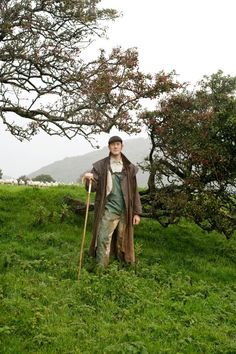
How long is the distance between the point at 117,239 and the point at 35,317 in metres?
4.32

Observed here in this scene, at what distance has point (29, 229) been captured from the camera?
14.9 m

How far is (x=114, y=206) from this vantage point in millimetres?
11734

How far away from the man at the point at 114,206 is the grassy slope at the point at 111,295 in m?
0.49

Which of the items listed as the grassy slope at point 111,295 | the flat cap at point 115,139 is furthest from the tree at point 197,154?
the flat cap at point 115,139

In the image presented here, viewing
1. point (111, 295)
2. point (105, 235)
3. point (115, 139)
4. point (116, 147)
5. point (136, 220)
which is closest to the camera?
point (111, 295)

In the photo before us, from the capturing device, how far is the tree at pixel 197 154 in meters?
13.1

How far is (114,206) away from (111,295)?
2.75 metres

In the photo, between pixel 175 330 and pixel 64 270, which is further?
pixel 64 270

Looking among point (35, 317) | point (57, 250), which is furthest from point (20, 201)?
point (35, 317)

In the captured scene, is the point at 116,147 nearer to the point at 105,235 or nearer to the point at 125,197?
the point at 125,197

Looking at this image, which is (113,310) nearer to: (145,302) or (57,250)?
(145,302)

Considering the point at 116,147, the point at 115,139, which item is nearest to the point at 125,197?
the point at 116,147

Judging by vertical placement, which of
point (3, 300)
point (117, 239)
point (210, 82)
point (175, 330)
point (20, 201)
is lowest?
point (175, 330)

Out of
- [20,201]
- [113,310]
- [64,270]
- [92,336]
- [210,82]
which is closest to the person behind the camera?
[92,336]
